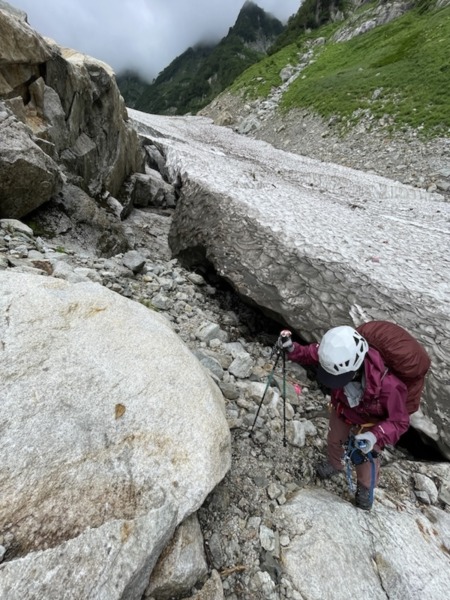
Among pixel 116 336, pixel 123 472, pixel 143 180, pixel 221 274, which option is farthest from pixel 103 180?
pixel 123 472

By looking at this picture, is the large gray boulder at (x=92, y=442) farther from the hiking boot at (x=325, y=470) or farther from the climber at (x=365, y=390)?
the hiking boot at (x=325, y=470)

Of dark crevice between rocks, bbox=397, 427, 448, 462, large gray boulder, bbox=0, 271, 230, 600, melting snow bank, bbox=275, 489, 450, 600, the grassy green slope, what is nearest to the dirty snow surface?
dark crevice between rocks, bbox=397, 427, 448, 462

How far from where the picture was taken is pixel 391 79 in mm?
31812

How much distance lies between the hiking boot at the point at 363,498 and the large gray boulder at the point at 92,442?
198cm

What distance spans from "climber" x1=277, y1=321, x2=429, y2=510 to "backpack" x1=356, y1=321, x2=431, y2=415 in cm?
4

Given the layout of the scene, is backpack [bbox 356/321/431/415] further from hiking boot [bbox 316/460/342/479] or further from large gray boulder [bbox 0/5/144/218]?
large gray boulder [bbox 0/5/144/218]

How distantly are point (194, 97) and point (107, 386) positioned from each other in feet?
601

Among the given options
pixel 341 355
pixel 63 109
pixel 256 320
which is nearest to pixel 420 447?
pixel 341 355

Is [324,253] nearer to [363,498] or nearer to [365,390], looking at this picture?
[365,390]

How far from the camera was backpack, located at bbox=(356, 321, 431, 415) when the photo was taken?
4.08m

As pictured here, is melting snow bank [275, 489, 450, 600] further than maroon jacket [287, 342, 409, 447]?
No

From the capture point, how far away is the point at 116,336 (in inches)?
180

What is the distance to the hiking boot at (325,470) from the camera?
5055 millimetres

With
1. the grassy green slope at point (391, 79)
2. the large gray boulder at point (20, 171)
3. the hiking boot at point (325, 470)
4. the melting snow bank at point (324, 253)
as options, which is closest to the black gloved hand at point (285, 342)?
the hiking boot at point (325, 470)
